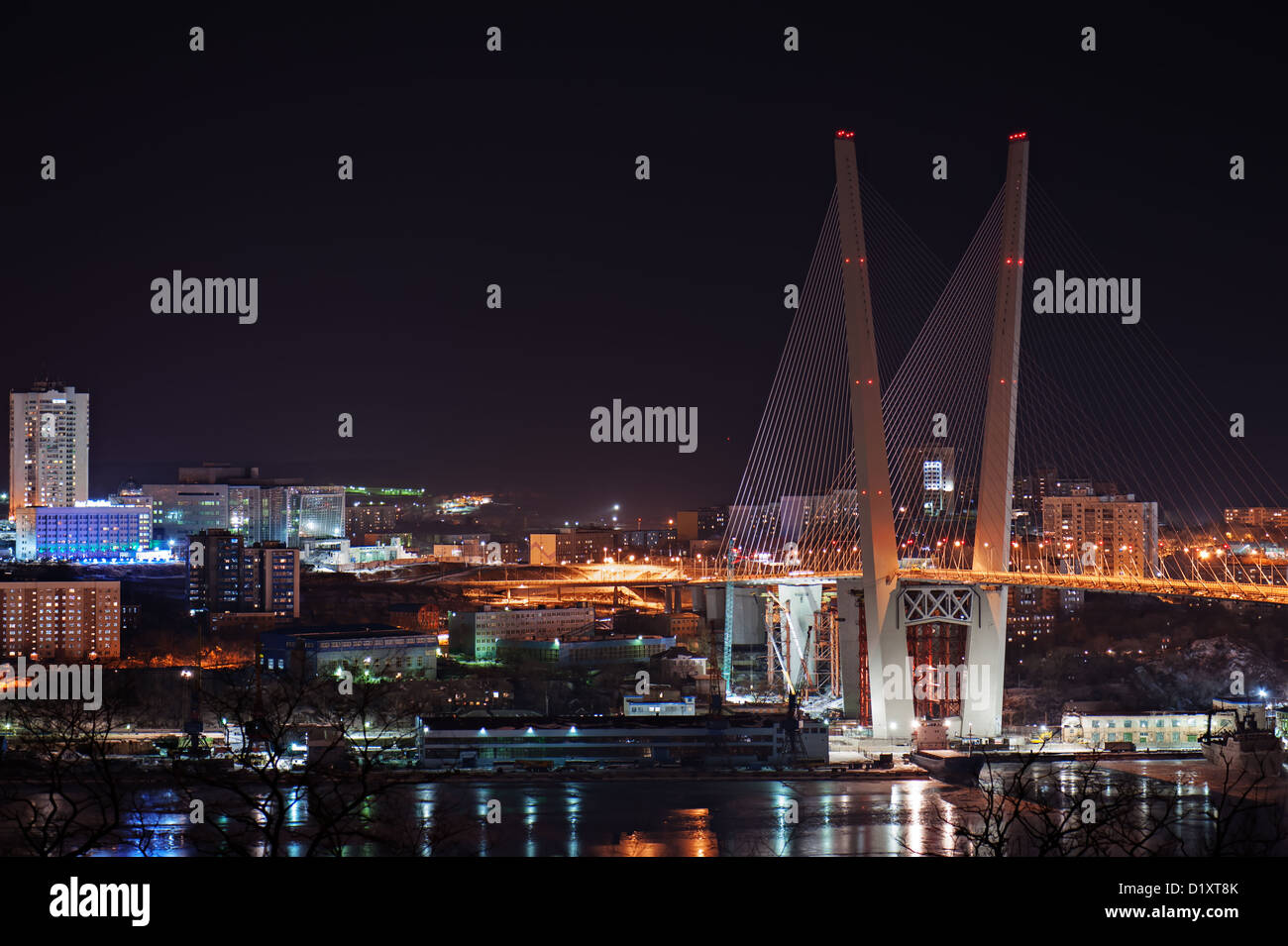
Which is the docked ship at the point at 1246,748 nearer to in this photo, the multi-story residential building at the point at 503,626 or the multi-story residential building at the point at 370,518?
the multi-story residential building at the point at 503,626

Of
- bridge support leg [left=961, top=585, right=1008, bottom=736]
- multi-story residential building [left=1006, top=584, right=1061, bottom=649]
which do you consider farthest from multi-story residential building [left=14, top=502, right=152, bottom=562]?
bridge support leg [left=961, top=585, right=1008, bottom=736]

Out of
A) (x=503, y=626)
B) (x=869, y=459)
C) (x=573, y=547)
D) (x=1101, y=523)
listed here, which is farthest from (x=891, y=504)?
(x=573, y=547)

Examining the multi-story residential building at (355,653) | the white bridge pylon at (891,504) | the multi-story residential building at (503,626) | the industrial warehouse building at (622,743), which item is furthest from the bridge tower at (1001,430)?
the multi-story residential building at (503,626)

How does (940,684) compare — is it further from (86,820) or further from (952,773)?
(86,820)

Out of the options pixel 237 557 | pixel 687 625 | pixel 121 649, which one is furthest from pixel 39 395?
pixel 687 625
